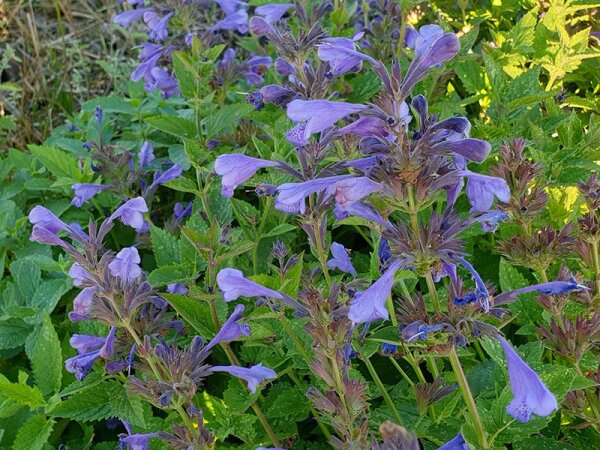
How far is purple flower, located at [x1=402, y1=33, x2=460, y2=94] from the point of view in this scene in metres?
1.05

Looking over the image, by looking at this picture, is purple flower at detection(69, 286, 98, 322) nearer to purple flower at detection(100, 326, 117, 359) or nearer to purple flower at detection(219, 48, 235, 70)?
purple flower at detection(100, 326, 117, 359)

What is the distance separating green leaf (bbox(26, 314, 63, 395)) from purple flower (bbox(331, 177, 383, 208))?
0.96 metres

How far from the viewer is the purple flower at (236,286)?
1185mm

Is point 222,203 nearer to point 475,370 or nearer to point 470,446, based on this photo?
point 475,370

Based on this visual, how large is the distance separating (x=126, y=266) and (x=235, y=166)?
30 centimetres

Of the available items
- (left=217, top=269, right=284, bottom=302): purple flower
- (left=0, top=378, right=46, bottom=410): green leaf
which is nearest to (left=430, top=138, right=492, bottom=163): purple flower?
(left=217, top=269, right=284, bottom=302): purple flower

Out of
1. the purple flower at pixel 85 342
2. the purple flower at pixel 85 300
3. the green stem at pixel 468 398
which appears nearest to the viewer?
the green stem at pixel 468 398

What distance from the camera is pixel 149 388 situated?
1.28 metres

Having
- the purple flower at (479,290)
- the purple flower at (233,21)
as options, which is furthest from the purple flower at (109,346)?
the purple flower at (233,21)

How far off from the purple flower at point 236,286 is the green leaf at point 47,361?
2.22ft

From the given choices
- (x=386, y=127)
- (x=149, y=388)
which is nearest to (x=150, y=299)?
(x=149, y=388)

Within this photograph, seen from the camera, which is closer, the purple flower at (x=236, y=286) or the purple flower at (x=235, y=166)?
the purple flower at (x=236, y=286)

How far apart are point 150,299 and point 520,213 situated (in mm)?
772

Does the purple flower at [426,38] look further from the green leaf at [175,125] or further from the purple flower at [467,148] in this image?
the green leaf at [175,125]
